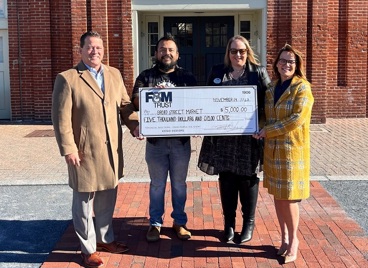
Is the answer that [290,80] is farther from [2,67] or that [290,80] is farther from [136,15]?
[2,67]

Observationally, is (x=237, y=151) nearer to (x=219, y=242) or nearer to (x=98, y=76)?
(x=219, y=242)

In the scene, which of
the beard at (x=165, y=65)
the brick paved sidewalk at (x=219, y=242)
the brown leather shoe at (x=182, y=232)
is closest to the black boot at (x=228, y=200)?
the brick paved sidewalk at (x=219, y=242)

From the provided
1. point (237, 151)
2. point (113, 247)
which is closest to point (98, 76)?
point (237, 151)

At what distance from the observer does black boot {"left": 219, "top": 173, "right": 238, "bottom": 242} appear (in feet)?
16.2

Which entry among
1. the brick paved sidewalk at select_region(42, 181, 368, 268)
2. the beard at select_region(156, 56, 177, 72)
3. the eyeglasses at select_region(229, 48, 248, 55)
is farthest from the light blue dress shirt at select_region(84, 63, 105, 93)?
the brick paved sidewalk at select_region(42, 181, 368, 268)

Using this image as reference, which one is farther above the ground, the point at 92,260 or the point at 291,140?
the point at 291,140

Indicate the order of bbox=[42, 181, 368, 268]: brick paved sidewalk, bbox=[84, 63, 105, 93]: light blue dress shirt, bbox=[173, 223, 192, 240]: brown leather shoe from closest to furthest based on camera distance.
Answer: bbox=[84, 63, 105, 93]: light blue dress shirt
bbox=[42, 181, 368, 268]: brick paved sidewalk
bbox=[173, 223, 192, 240]: brown leather shoe

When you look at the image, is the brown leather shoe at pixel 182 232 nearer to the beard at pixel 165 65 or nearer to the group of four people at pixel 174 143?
the group of four people at pixel 174 143

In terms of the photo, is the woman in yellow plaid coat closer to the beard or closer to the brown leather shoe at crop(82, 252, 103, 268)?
the beard

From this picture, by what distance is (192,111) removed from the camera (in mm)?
4836

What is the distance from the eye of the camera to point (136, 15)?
40.3ft

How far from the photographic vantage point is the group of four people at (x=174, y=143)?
14.1 ft

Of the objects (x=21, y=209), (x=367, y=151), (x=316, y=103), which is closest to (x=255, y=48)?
(x=316, y=103)

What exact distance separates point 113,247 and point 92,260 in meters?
0.36
